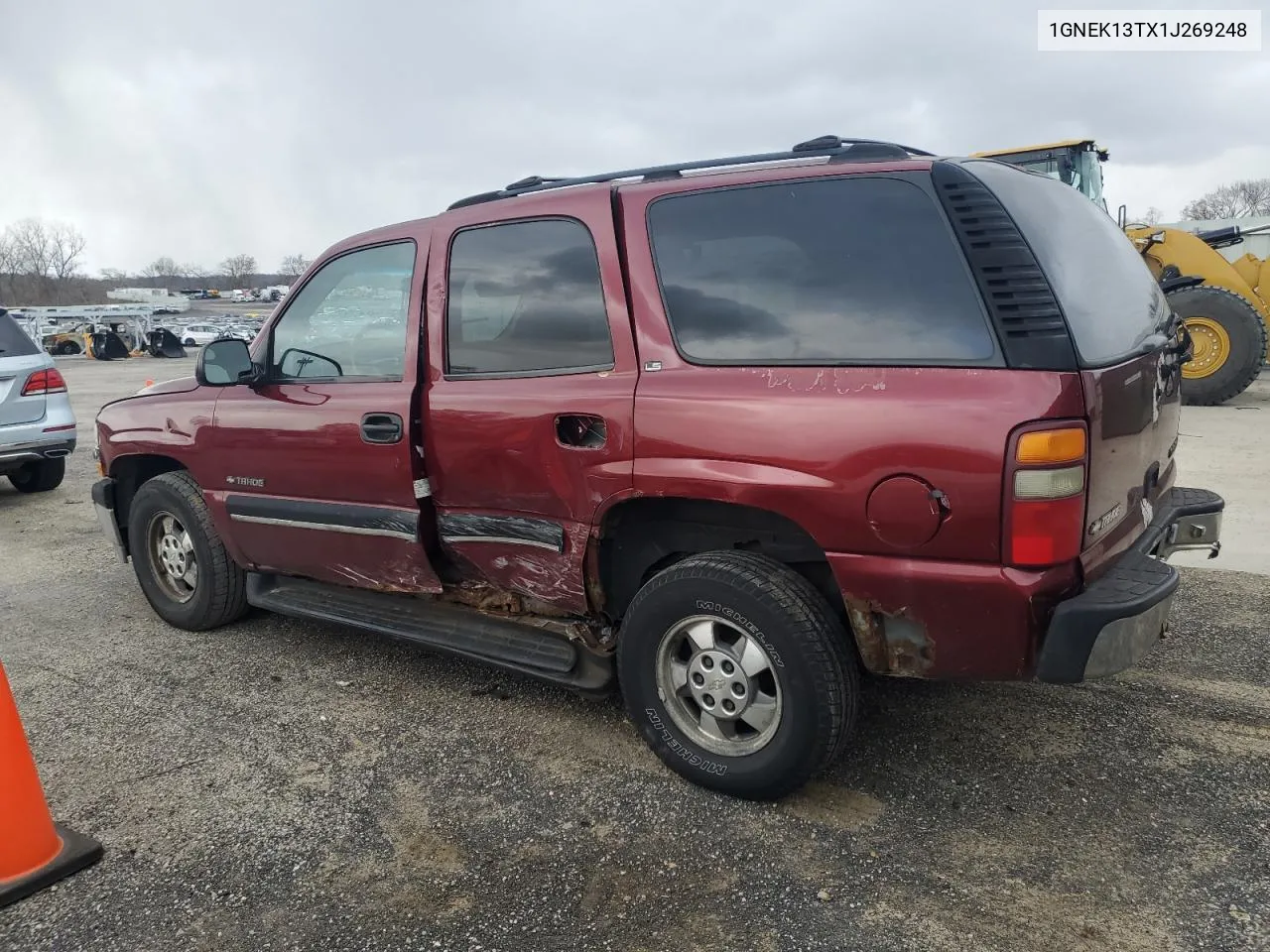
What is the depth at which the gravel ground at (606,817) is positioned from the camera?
2385mm

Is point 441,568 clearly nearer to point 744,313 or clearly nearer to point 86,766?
point 86,766

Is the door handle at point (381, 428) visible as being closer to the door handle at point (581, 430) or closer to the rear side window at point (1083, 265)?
the door handle at point (581, 430)

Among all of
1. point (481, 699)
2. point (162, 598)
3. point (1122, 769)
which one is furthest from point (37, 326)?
point (1122, 769)

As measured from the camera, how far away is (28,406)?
760cm

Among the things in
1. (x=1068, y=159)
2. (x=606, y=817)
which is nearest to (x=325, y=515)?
(x=606, y=817)

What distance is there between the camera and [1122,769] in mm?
3031

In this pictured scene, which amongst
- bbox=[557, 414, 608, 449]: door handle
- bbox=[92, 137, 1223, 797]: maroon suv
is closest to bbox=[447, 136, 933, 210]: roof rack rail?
bbox=[92, 137, 1223, 797]: maroon suv

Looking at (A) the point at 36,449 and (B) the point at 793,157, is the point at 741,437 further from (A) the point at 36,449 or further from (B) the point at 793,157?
(A) the point at 36,449

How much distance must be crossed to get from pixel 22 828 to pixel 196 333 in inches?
1634

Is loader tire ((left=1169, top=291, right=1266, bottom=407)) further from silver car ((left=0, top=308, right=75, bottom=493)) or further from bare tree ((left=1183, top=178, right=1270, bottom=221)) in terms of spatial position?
bare tree ((left=1183, top=178, right=1270, bottom=221))

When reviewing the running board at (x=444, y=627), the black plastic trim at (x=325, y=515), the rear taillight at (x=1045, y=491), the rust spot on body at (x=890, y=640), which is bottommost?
the running board at (x=444, y=627)

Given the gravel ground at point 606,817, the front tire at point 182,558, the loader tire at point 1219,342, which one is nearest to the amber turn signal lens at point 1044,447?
the gravel ground at point 606,817

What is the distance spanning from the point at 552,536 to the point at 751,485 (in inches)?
33.0

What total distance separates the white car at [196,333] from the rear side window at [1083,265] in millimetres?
39388
